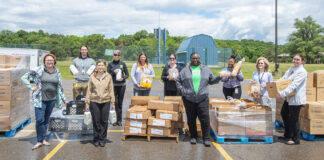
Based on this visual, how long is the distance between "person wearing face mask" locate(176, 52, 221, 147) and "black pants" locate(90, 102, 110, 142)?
1.53m

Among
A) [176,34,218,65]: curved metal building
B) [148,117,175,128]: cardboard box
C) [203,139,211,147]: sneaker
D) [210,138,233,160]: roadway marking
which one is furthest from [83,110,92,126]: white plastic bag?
[176,34,218,65]: curved metal building

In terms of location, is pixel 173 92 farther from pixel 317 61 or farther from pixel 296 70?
pixel 317 61

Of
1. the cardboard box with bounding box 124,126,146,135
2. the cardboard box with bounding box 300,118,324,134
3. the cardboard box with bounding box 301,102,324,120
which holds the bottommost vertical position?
the cardboard box with bounding box 124,126,146,135

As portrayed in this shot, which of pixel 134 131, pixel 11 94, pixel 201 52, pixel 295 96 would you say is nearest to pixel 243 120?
pixel 295 96

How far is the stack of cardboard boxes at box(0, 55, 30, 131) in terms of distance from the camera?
5.38 metres

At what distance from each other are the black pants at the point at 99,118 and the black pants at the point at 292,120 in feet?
11.8

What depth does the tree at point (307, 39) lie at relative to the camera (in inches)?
2135

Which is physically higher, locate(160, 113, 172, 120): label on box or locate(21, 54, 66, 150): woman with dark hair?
locate(21, 54, 66, 150): woman with dark hair

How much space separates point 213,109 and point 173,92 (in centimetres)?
135

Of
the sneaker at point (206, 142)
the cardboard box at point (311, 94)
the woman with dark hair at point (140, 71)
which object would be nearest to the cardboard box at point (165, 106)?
the sneaker at point (206, 142)

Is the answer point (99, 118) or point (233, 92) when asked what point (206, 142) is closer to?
point (233, 92)

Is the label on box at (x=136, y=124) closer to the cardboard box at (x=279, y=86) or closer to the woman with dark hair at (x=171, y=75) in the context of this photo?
the woman with dark hair at (x=171, y=75)

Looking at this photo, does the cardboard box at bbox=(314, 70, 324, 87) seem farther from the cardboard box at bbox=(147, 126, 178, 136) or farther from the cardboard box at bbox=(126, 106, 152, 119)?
the cardboard box at bbox=(126, 106, 152, 119)

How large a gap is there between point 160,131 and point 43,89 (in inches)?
94.7
